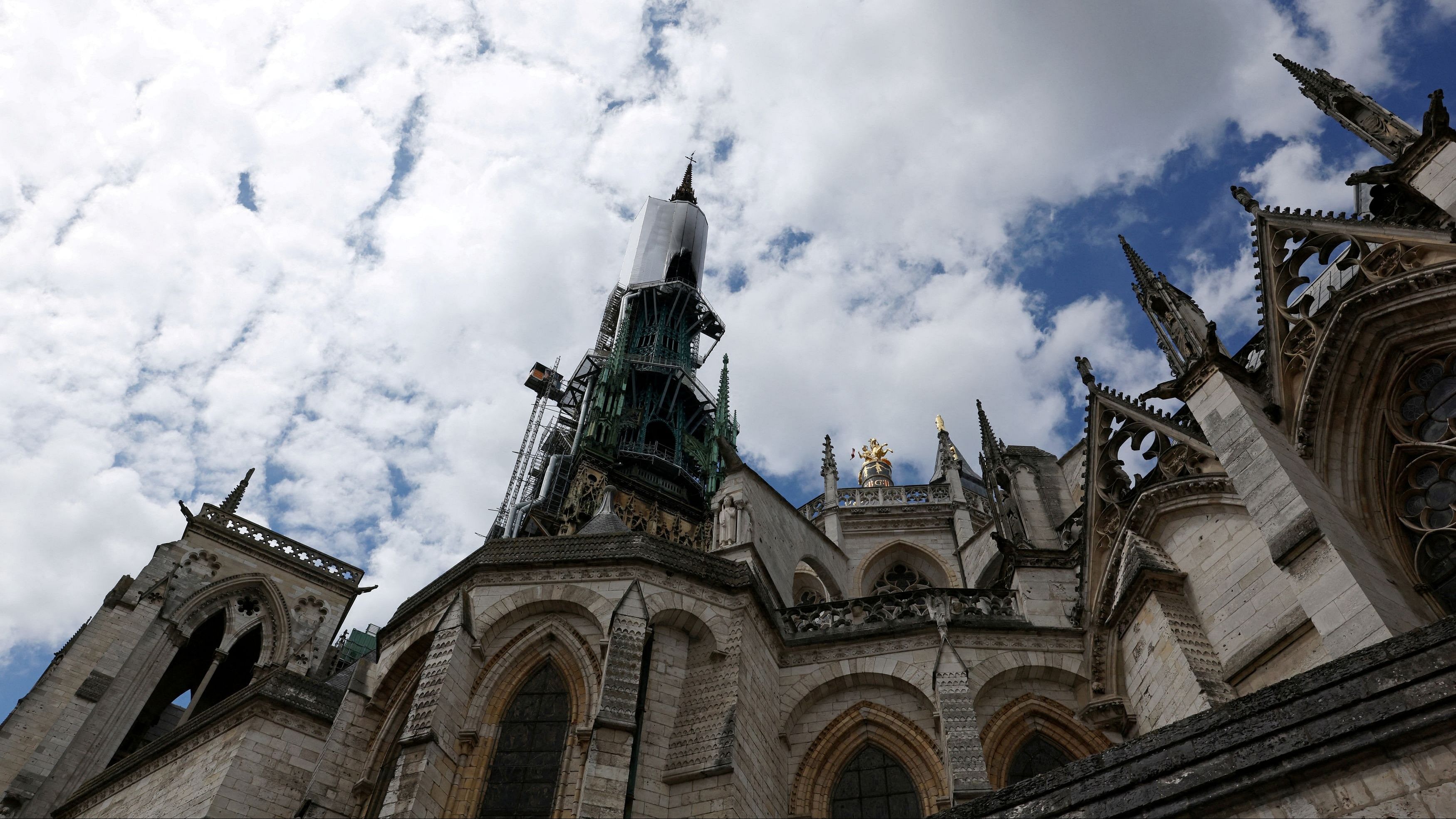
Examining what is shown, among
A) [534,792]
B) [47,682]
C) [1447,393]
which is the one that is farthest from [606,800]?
[47,682]

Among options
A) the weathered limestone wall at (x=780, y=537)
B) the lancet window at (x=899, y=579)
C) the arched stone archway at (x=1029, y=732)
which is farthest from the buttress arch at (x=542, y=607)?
the lancet window at (x=899, y=579)

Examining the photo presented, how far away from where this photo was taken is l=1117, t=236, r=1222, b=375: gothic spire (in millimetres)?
10844

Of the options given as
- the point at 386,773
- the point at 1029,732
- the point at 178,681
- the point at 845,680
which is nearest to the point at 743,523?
the point at 845,680

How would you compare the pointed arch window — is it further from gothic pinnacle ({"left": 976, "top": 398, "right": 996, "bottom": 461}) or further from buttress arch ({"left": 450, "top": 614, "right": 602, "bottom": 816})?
gothic pinnacle ({"left": 976, "top": 398, "right": 996, "bottom": 461})

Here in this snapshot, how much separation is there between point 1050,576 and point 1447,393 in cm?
571

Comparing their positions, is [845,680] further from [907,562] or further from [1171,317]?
[907,562]

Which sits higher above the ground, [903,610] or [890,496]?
[890,496]

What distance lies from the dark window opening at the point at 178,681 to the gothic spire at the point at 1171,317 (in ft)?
68.0

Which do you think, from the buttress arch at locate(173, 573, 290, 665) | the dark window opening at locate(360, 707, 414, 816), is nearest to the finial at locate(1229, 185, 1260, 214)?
the dark window opening at locate(360, 707, 414, 816)

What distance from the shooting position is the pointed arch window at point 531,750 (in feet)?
32.3

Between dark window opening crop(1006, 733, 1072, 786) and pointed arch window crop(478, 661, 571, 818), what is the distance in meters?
5.42

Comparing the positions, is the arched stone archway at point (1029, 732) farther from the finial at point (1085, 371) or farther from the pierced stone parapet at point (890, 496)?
the pierced stone parapet at point (890, 496)

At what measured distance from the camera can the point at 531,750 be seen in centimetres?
1038

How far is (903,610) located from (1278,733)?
28.6ft
